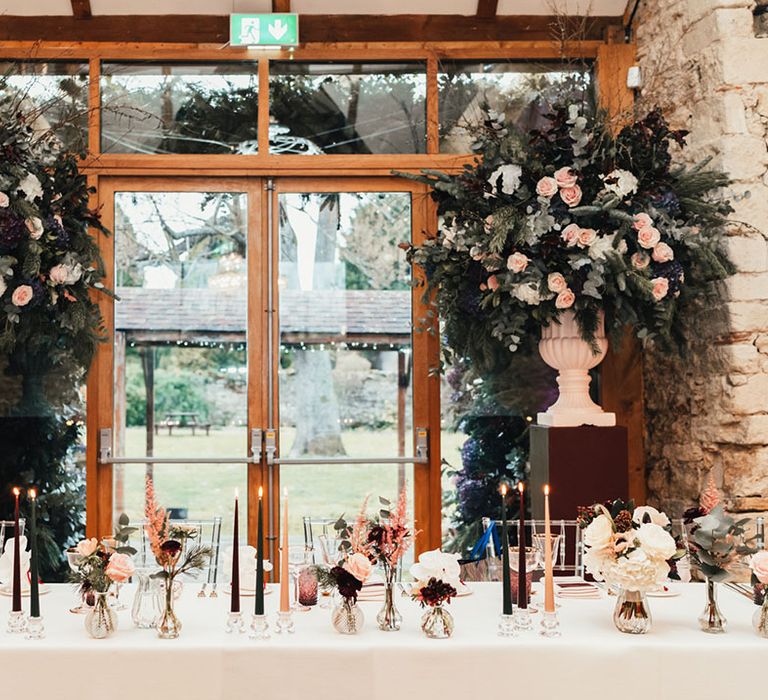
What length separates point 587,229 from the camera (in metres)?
3.90

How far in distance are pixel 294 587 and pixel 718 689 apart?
1.13 m

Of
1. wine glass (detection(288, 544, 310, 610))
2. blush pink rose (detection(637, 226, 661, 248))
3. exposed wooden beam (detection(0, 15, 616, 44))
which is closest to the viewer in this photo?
wine glass (detection(288, 544, 310, 610))

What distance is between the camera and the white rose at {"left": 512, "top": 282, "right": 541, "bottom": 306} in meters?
3.93

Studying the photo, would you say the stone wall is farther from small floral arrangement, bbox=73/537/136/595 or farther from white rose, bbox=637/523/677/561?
small floral arrangement, bbox=73/537/136/595

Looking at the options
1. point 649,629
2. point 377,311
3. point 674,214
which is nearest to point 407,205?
point 377,311

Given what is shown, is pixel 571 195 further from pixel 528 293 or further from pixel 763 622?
pixel 763 622

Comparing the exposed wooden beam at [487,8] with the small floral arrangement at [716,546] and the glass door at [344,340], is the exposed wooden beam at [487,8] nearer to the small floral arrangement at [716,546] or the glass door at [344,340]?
the glass door at [344,340]

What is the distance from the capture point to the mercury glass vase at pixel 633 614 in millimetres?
2234

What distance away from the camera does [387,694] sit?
6.89ft

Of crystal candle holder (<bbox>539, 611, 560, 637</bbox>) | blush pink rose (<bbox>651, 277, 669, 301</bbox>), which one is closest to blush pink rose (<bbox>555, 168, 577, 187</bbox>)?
blush pink rose (<bbox>651, 277, 669, 301</bbox>)

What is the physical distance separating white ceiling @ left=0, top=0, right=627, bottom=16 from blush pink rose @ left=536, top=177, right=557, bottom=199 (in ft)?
4.41

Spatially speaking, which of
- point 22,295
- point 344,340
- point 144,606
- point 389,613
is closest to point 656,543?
point 389,613

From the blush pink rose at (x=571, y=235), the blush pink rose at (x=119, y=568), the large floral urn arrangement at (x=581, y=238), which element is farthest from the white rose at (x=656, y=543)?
the blush pink rose at (x=571, y=235)

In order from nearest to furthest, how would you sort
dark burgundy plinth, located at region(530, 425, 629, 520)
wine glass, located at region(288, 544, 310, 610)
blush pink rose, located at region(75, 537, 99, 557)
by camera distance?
blush pink rose, located at region(75, 537, 99, 557), wine glass, located at region(288, 544, 310, 610), dark burgundy plinth, located at region(530, 425, 629, 520)
